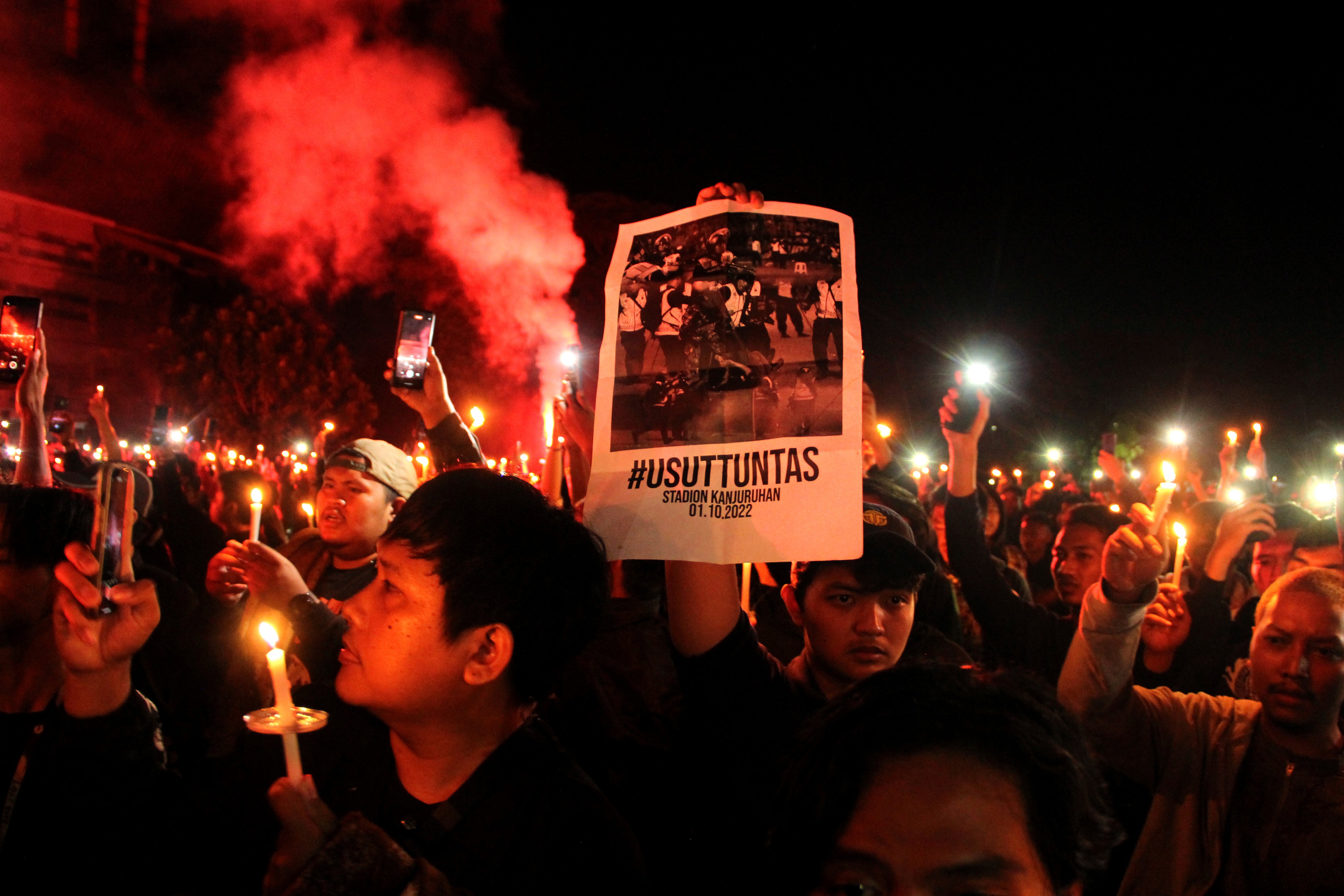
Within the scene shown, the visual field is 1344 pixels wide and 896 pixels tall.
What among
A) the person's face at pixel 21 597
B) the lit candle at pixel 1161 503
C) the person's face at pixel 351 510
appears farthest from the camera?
the person's face at pixel 351 510

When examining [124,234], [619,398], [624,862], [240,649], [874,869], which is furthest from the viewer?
[124,234]

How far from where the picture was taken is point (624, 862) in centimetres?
186

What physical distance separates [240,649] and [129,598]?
6.43 feet

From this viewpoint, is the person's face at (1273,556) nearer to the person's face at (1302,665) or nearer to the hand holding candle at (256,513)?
the person's face at (1302,665)

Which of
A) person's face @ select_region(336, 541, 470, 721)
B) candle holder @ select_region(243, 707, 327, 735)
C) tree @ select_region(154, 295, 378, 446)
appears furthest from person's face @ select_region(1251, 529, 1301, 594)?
tree @ select_region(154, 295, 378, 446)

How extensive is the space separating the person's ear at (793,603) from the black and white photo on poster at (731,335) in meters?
0.96

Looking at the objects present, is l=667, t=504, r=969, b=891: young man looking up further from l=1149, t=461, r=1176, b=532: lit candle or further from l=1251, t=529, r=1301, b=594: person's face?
l=1251, t=529, r=1301, b=594: person's face

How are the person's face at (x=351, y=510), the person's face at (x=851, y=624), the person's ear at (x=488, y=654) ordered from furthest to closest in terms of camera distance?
the person's face at (x=351, y=510) → the person's face at (x=851, y=624) → the person's ear at (x=488, y=654)

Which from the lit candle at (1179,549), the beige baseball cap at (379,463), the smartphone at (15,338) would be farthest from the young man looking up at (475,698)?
the smartphone at (15,338)

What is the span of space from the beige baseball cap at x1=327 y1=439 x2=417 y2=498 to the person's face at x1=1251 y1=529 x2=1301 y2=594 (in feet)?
15.8

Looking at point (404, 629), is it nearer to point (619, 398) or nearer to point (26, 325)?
point (619, 398)

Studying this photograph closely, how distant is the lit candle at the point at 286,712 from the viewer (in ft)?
4.80

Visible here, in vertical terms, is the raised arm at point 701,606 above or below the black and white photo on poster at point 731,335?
below

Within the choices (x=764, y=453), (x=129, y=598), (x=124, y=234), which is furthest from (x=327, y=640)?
(x=124, y=234)
